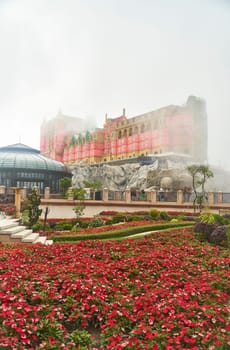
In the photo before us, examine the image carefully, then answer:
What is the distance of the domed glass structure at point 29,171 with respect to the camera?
4606 cm

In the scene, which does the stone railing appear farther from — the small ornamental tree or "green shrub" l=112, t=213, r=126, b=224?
the small ornamental tree

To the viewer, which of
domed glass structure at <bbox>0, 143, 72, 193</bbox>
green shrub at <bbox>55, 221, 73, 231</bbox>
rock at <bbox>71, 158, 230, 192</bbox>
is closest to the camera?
green shrub at <bbox>55, 221, 73, 231</bbox>

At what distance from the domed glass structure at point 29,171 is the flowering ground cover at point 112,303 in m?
41.0

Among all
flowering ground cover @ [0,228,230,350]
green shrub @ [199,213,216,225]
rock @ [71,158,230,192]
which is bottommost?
flowering ground cover @ [0,228,230,350]

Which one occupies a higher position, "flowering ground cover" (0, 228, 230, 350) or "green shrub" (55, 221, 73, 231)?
"flowering ground cover" (0, 228, 230, 350)

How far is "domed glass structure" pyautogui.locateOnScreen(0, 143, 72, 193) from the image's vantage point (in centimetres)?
4606

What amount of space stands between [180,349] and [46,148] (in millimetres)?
100020

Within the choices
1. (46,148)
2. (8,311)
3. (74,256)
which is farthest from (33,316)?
(46,148)

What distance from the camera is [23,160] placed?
157ft

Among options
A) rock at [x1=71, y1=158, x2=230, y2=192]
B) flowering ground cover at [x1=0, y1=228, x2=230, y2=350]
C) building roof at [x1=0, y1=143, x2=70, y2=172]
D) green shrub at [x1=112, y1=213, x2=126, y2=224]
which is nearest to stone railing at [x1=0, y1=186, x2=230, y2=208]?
rock at [x1=71, y1=158, x2=230, y2=192]

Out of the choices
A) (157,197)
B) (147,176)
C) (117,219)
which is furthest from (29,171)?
(117,219)

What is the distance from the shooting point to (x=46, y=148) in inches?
3944

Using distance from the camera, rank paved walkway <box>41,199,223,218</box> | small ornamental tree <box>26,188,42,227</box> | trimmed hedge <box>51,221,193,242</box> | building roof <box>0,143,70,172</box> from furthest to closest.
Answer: building roof <box>0,143,70,172</box>, paved walkway <box>41,199,223,218</box>, small ornamental tree <box>26,188,42,227</box>, trimmed hedge <box>51,221,193,242</box>

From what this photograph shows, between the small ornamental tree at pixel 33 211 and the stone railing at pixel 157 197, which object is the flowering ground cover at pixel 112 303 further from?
the stone railing at pixel 157 197
